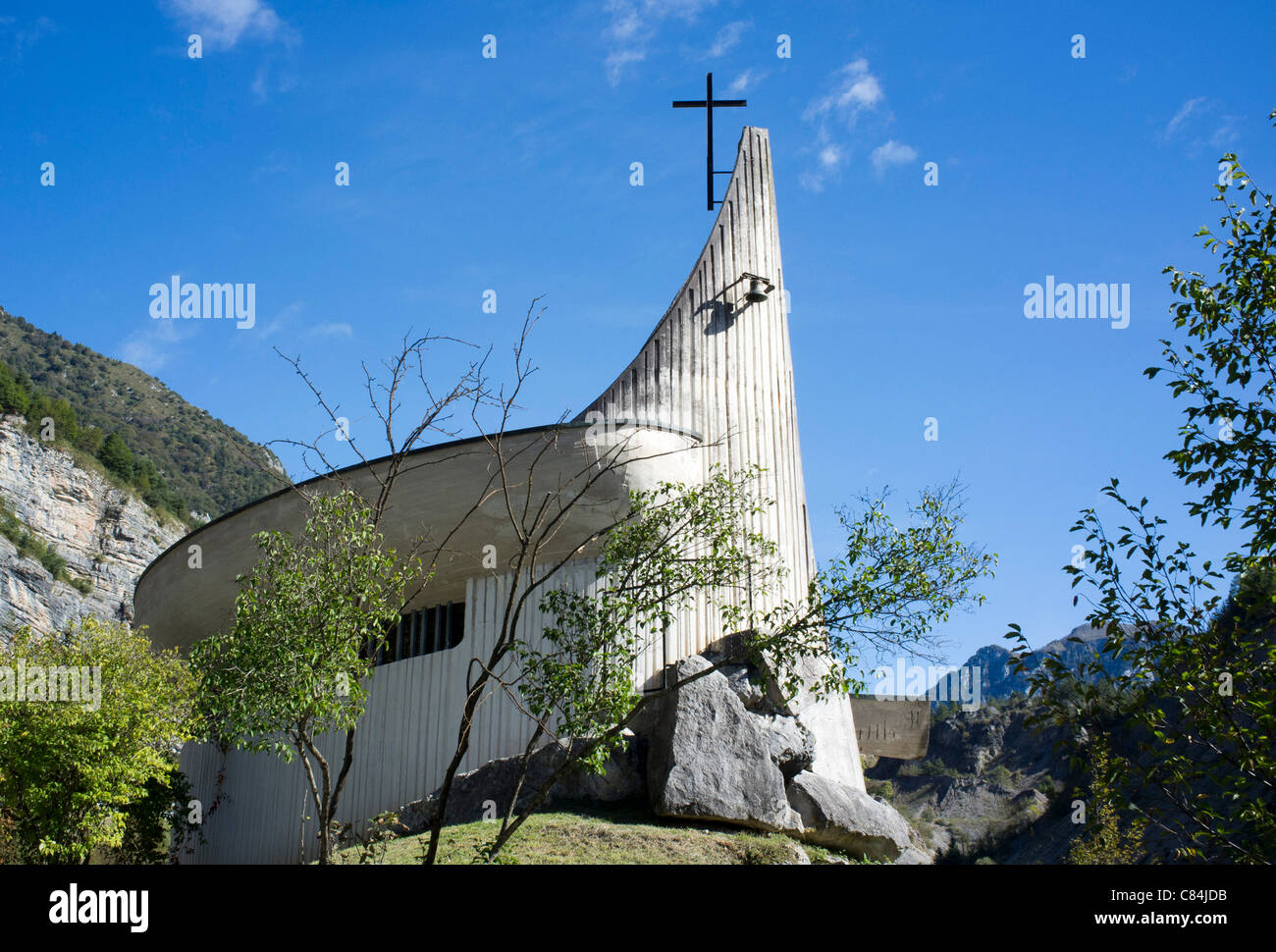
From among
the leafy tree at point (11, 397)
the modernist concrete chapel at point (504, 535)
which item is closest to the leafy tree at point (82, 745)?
the modernist concrete chapel at point (504, 535)

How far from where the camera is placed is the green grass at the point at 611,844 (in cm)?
1384

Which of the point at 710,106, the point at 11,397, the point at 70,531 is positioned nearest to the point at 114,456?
the point at 70,531

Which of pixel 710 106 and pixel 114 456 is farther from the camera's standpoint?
pixel 114 456

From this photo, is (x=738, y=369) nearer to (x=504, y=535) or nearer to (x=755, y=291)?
(x=755, y=291)

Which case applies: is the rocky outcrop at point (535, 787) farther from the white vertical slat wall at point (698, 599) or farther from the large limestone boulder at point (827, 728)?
the large limestone boulder at point (827, 728)

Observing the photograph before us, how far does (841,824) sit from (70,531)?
5926 cm

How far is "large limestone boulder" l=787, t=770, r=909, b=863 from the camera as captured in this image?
1695cm

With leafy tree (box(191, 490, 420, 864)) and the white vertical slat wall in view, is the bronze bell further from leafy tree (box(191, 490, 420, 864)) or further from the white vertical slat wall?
leafy tree (box(191, 490, 420, 864))

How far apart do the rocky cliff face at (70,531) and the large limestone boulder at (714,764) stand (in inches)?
1901

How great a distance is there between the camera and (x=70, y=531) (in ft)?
211

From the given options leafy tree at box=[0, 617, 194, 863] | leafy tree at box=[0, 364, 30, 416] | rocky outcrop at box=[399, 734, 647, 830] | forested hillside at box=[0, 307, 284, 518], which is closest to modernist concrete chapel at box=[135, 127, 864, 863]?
rocky outcrop at box=[399, 734, 647, 830]

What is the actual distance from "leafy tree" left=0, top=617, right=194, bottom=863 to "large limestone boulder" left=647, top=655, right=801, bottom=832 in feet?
31.2

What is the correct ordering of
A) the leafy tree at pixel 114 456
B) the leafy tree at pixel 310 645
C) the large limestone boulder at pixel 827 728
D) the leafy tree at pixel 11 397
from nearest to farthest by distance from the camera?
1. the leafy tree at pixel 310 645
2. the large limestone boulder at pixel 827 728
3. the leafy tree at pixel 11 397
4. the leafy tree at pixel 114 456
